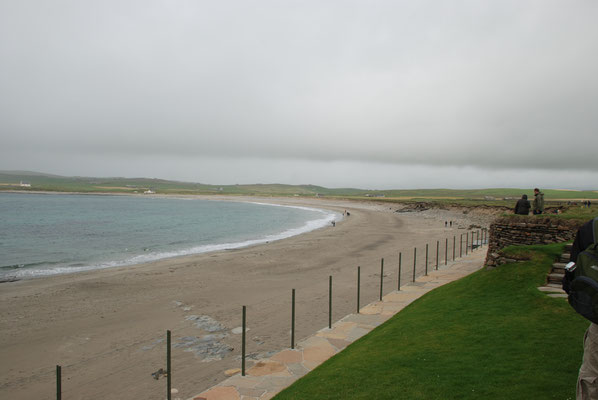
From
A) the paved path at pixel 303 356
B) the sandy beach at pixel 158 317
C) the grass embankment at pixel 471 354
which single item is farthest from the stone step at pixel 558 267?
the sandy beach at pixel 158 317

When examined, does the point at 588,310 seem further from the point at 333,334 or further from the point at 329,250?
the point at 329,250

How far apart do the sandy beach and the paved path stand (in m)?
1.04

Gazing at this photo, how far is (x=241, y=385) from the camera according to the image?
6.45 m

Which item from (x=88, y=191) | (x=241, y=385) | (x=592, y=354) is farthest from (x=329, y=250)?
(x=88, y=191)

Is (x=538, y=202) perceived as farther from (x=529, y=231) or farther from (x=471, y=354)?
(x=471, y=354)

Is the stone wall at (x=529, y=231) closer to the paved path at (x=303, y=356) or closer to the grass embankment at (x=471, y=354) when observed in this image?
the paved path at (x=303, y=356)

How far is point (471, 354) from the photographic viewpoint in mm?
5660

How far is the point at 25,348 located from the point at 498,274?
13.2 meters

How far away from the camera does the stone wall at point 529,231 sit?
1159cm

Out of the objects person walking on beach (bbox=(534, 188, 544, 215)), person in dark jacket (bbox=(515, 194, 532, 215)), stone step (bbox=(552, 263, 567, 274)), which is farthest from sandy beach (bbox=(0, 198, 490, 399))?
stone step (bbox=(552, 263, 567, 274))

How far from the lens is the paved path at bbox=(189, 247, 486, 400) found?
6184 mm

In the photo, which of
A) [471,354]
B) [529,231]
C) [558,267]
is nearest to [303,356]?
[471,354]

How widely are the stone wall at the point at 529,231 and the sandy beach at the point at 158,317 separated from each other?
13.8 ft

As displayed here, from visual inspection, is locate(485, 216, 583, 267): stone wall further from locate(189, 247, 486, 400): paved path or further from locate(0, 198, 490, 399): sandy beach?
locate(0, 198, 490, 399): sandy beach
